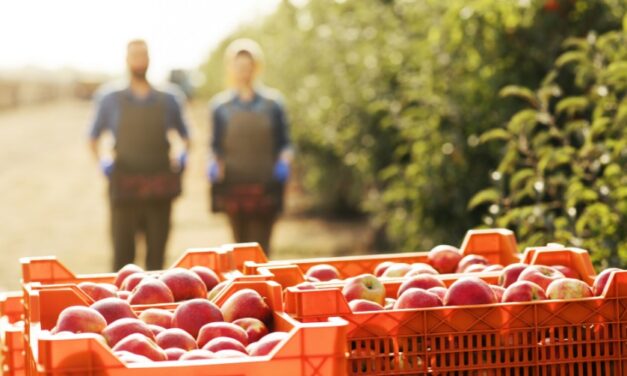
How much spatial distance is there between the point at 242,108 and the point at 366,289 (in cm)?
522

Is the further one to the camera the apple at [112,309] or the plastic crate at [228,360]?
the apple at [112,309]

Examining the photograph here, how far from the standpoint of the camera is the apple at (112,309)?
3.35 m

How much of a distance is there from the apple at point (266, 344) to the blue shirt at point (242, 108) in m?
5.72

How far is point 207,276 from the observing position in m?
4.04

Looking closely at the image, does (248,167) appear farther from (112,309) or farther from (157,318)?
(112,309)

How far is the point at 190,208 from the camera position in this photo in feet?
68.1

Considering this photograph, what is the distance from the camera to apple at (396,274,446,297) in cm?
363

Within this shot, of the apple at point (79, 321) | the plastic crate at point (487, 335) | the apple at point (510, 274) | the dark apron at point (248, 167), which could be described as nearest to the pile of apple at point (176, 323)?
the apple at point (79, 321)

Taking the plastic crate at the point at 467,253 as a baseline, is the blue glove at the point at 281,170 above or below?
above

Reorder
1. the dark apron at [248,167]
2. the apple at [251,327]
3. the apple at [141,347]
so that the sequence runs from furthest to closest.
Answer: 1. the dark apron at [248,167]
2. the apple at [251,327]
3. the apple at [141,347]

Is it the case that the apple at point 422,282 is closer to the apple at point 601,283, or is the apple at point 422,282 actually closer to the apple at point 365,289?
the apple at point 365,289

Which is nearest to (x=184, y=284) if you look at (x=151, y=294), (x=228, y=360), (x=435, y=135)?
(x=151, y=294)

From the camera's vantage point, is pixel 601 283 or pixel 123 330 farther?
pixel 601 283

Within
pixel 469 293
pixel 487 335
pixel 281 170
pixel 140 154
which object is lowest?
pixel 487 335
